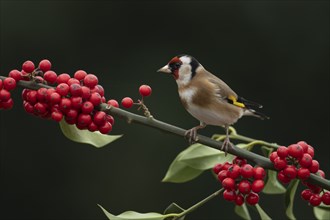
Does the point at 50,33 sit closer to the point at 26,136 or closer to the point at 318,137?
the point at 26,136

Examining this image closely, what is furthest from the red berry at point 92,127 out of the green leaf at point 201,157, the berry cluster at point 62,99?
the green leaf at point 201,157

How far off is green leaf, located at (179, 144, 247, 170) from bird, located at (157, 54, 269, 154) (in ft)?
2.01

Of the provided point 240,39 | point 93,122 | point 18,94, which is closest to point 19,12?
point 18,94

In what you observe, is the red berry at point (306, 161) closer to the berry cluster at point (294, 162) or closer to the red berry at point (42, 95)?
the berry cluster at point (294, 162)

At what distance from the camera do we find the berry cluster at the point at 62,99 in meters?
1.69

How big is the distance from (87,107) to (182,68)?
115cm

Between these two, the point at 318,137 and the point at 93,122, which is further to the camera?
the point at 318,137

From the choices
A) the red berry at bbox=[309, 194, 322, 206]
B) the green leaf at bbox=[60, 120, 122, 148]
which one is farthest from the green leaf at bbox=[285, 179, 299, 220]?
the green leaf at bbox=[60, 120, 122, 148]

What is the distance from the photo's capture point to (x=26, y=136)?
23.9 ft

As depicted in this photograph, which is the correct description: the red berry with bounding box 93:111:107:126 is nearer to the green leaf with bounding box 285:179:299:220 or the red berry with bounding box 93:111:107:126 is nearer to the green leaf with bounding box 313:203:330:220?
the green leaf with bounding box 285:179:299:220

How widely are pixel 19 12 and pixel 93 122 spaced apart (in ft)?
19.5

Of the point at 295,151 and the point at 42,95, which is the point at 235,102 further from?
the point at 42,95

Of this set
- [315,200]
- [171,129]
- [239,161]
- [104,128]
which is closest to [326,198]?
[315,200]

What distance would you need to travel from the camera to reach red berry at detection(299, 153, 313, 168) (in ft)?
5.63
